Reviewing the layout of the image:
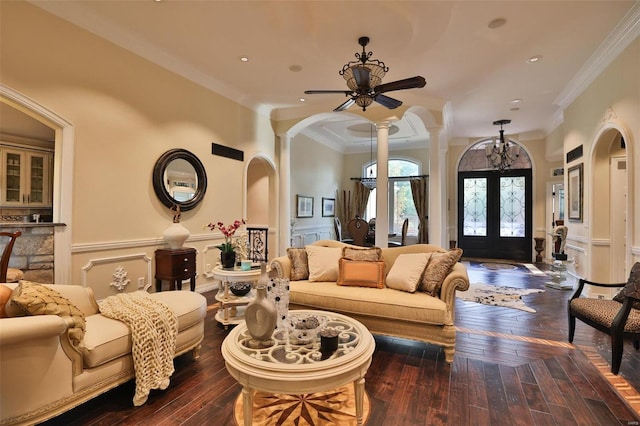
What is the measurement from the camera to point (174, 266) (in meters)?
4.01

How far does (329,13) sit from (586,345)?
163 inches

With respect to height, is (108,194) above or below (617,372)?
above

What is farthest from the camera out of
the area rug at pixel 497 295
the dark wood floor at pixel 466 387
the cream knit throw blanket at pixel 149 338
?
the area rug at pixel 497 295

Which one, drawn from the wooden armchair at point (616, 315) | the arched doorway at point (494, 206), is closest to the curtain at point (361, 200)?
the arched doorway at point (494, 206)

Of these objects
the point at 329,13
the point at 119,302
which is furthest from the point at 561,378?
the point at 329,13

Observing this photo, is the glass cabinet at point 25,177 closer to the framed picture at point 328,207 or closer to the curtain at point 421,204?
the framed picture at point 328,207

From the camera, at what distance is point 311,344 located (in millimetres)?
1940

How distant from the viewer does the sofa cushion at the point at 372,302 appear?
263 centimetres

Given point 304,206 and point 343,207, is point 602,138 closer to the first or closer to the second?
point 304,206

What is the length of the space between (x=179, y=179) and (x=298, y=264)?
2280mm

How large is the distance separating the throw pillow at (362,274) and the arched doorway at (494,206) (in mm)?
6653

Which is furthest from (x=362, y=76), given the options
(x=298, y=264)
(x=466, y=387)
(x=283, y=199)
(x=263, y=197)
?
(x=263, y=197)

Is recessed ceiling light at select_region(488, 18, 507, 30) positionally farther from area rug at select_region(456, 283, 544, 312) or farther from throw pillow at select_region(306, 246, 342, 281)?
area rug at select_region(456, 283, 544, 312)

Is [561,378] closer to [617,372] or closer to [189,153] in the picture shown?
[617,372]
